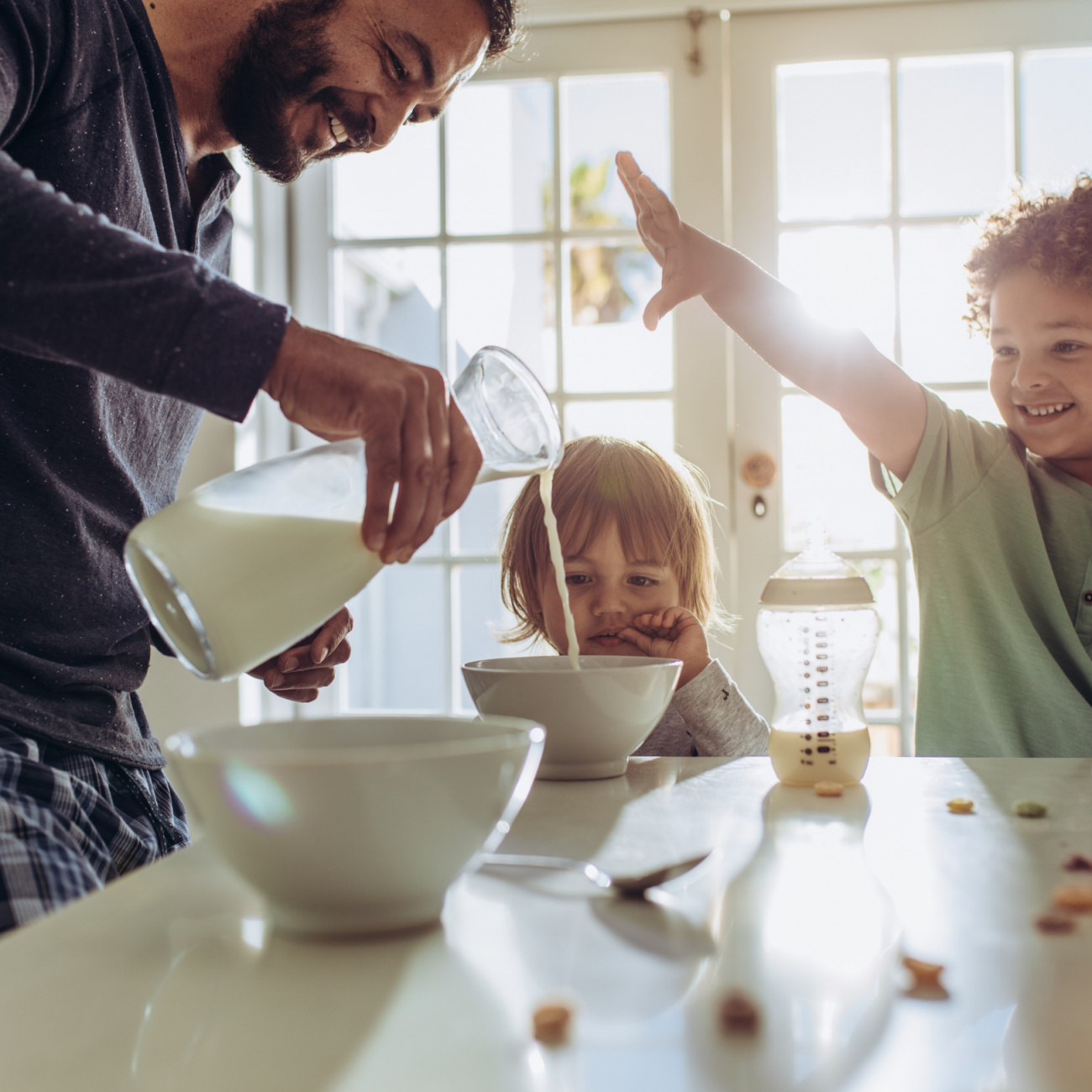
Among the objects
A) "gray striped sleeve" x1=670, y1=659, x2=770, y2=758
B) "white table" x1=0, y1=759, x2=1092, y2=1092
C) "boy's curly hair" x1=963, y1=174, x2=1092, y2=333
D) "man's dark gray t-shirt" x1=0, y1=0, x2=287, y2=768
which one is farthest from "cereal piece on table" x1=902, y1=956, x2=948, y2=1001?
"boy's curly hair" x1=963, y1=174, x2=1092, y2=333

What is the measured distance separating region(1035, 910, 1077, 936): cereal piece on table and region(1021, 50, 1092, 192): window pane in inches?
81.3

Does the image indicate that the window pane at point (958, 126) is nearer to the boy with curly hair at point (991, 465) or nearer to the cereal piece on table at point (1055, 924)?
the boy with curly hair at point (991, 465)

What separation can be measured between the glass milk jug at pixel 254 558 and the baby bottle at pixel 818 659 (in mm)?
245

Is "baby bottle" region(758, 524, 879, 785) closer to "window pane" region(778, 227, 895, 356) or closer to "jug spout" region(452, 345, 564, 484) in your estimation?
"jug spout" region(452, 345, 564, 484)

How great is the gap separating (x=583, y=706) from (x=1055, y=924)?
0.34 m

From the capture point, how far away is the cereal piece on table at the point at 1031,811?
594 millimetres

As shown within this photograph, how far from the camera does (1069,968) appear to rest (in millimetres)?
365

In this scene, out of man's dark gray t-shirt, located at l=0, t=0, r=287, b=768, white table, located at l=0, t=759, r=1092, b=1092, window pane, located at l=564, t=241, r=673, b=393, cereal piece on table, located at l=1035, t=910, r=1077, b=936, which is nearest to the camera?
white table, located at l=0, t=759, r=1092, b=1092

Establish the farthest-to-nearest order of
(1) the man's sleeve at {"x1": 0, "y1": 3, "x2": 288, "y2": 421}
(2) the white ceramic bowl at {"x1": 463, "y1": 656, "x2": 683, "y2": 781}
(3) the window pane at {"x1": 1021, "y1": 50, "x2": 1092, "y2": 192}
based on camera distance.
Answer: (3) the window pane at {"x1": 1021, "y1": 50, "x2": 1092, "y2": 192} → (2) the white ceramic bowl at {"x1": 463, "y1": 656, "x2": 683, "y2": 781} → (1) the man's sleeve at {"x1": 0, "y1": 3, "x2": 288, "y2": 421}

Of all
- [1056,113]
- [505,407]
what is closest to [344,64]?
[505,407]

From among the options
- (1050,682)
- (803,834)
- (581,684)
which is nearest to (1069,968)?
(803,834)

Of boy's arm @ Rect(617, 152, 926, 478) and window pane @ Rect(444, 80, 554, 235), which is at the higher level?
window pane @ Rect(444, 80, 554, 235)

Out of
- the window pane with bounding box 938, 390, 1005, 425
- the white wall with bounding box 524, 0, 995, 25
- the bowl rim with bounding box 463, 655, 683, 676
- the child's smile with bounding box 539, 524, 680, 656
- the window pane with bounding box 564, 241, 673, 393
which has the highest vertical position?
the white wall with bounding box 524, 0, 995, 25

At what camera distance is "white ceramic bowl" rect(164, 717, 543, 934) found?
15.0 inches
